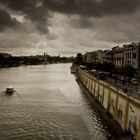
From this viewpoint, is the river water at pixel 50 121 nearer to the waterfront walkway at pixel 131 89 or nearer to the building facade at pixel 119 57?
the waterfront walkway at pixel 131 89

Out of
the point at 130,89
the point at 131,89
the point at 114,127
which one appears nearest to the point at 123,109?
the point at 114,127

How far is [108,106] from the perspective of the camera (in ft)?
153

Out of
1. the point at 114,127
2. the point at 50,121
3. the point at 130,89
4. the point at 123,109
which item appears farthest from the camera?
the point at 50,121

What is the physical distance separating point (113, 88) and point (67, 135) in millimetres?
11616

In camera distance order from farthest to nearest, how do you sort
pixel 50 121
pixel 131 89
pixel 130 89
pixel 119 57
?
1. pixel 119 57
2. pixel 50 121
3. pixel 131 89
4. pixel 130 89

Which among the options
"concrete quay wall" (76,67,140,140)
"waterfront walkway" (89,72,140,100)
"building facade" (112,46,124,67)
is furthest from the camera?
"building facade" (112,46,124,67)

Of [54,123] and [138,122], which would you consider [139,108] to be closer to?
[138,122]

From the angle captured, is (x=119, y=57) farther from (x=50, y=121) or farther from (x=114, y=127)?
(x=114, y=127)

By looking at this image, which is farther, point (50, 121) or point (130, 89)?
point (50, 121)

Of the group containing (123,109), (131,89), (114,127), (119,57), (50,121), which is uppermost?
(119,57)

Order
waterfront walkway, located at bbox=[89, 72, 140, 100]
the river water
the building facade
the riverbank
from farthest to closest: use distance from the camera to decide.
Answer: the building facade
waterfront walkway, located at bbox=[89, 72, 140, 100]
the river water
the riverbank

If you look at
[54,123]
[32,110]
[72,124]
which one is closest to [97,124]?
[72,124]

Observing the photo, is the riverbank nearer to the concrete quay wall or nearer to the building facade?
the concrete quay wall

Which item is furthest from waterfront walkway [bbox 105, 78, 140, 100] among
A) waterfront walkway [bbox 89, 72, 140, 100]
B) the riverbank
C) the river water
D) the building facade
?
the building facade
